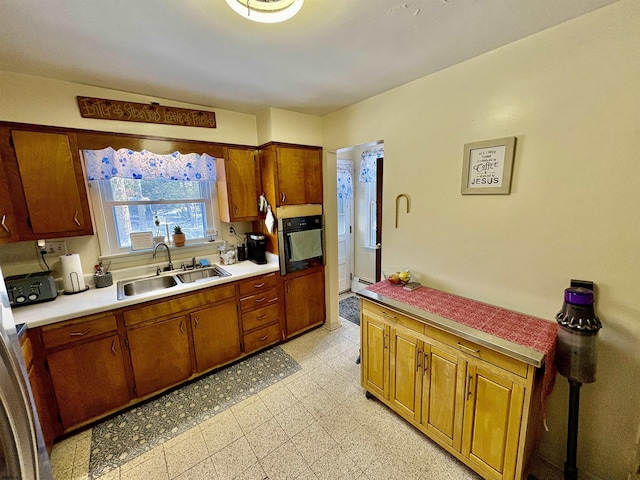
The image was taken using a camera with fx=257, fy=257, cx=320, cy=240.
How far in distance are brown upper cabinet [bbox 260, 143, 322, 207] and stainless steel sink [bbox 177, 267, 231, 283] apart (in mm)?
851

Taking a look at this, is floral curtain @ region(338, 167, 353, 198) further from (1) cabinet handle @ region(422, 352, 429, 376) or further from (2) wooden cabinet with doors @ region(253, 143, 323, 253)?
(1) cabinet handle @ region(422, 352, 429, 376)

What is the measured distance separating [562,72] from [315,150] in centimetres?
197

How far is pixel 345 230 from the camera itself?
13.1 ft

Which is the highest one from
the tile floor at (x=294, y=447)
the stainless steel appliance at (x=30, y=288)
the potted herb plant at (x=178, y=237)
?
the potted herb plant at (x=178, y=237)

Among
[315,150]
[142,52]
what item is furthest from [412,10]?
[315,150]

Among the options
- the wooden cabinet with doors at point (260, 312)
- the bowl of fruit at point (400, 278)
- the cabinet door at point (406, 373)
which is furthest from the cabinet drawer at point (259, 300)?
the cabinet door at point (406, 373)

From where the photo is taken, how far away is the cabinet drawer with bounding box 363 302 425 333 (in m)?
1.64

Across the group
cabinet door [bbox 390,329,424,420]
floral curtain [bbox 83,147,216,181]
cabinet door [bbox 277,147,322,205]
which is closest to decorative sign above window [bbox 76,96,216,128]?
floral curtain [bbox 83,147,216,181]

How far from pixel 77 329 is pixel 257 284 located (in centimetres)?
131

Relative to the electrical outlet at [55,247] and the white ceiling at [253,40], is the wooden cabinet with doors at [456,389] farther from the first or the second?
the electrical outlet at [55,247]

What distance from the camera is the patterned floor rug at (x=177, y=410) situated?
5.50ft

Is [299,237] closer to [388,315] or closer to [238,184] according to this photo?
[238,184]

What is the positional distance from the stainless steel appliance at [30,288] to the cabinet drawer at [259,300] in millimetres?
1359

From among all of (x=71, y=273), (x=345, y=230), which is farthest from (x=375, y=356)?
(x=71, y=273)
